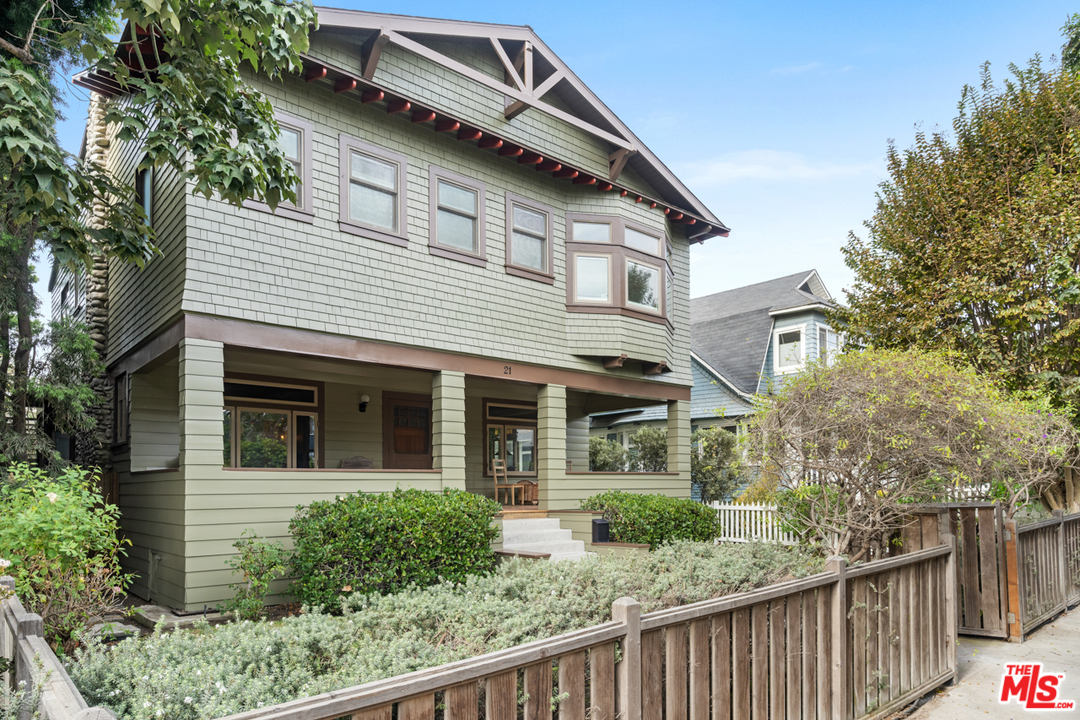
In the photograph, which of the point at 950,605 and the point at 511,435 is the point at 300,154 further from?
the point at 950,605

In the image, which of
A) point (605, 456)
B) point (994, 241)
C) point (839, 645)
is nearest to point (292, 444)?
point (839, 645)

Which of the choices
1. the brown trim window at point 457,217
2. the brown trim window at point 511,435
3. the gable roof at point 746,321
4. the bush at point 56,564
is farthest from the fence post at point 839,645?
the gable roof at point 746,321

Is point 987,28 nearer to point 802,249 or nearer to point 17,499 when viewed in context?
point 17,499

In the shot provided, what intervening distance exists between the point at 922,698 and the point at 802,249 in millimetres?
43237

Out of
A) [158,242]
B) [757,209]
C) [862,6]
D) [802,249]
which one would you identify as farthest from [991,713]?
[802,249]

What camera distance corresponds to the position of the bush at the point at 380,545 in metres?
8.11

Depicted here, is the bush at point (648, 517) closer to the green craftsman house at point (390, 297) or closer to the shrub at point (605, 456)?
the green craftsman house at point (390, 297)

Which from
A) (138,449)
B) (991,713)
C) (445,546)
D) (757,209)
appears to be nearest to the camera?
(991,713)

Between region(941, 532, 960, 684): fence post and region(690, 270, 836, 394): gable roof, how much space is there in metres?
17.2

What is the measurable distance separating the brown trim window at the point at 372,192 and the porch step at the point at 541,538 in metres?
4.72

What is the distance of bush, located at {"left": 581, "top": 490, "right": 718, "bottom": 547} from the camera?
460 inches

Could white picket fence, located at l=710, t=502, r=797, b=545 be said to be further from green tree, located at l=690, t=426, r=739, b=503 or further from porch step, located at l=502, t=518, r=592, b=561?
green tree, located at l=690, t=426, r=739, b=503

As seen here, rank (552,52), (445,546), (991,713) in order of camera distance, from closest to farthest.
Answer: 1. (991,713)
2. (445,546)
3. (552,52)

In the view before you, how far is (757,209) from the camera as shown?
125 ft
